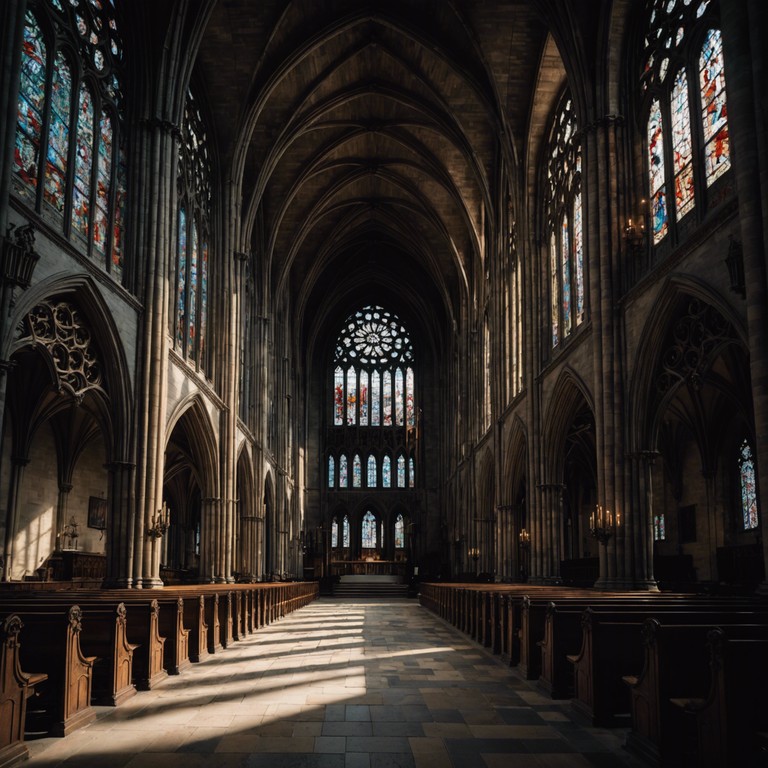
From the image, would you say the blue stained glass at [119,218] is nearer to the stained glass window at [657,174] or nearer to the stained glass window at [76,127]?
the stained glass window at [76,127]

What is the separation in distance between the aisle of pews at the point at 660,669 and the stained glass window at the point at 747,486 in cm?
1665

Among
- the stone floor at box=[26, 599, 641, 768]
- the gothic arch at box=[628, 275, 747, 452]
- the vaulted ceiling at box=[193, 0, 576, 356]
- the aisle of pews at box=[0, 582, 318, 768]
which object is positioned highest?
the vaulted ceiling at box=[193, 0, 576, 356]

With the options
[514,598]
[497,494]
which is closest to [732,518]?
[497,494]

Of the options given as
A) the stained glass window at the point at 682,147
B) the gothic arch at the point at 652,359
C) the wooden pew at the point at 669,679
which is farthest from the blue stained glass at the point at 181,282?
the wooden pew at the point at 669,679

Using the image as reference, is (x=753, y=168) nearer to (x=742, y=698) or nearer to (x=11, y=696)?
(x=742, y=698)

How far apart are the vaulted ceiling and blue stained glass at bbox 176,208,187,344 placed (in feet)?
14.6

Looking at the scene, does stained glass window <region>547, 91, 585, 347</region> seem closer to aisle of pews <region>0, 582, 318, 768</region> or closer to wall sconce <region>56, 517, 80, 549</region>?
aisle of pews <region>0, 582, 318, 768</region>

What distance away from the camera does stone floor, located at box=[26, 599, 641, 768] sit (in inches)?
252

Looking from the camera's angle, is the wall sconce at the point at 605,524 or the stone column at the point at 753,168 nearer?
the stone column at the point at 753,168

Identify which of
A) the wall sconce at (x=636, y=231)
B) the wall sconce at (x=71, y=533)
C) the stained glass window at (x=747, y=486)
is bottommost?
the wall sconce at (x=71, y=533)

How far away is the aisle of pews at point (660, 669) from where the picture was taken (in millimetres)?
5152

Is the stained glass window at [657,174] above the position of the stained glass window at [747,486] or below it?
above

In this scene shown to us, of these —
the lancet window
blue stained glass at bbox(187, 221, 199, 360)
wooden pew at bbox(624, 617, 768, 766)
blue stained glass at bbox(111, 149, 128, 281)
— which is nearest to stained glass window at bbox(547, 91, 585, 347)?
the lancet window

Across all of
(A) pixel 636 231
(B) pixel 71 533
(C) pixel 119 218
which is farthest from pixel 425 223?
(A) pixel 636 231
